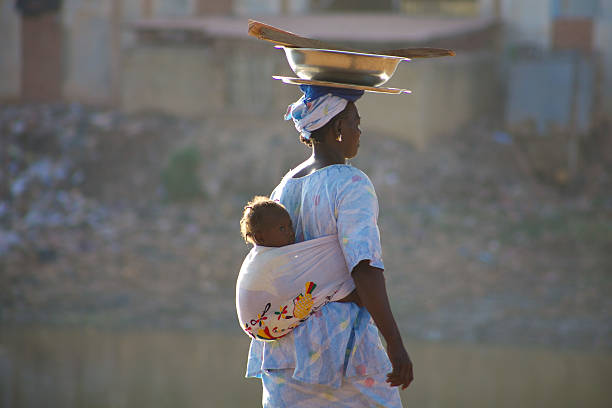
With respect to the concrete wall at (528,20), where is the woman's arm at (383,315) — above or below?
below

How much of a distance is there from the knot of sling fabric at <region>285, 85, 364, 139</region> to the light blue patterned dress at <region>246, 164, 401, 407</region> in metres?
Result: 0.16

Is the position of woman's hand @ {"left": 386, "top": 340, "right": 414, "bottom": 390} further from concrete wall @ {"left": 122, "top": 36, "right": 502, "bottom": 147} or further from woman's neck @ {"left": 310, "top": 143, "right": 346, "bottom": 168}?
concrete wall @ {"left": 122, "top": 36, "right": 502, "bottom": 147}

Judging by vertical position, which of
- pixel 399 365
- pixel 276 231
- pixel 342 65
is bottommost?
pixel 399 365

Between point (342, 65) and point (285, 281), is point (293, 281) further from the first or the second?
point (342, 65)

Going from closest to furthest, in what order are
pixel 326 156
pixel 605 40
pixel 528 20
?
pixel 326 156, pixel 605 40, pixel 528 20

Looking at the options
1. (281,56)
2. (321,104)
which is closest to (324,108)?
(321,104)

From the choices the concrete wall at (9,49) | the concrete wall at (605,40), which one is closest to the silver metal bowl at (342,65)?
the concrete wall at (605,40)

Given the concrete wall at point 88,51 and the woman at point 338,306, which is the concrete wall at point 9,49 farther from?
the woman at point 338,306

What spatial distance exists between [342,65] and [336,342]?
2.57ft

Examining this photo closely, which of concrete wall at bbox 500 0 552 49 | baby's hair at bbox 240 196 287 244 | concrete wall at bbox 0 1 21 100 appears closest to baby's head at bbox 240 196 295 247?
baby's hair at bbox 240 196 287 244

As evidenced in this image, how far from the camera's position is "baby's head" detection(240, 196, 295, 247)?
2619 millimetres

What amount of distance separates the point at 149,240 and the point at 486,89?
5.49 metres

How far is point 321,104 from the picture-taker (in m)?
2.67

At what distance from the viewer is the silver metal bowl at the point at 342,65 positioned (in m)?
2.61
